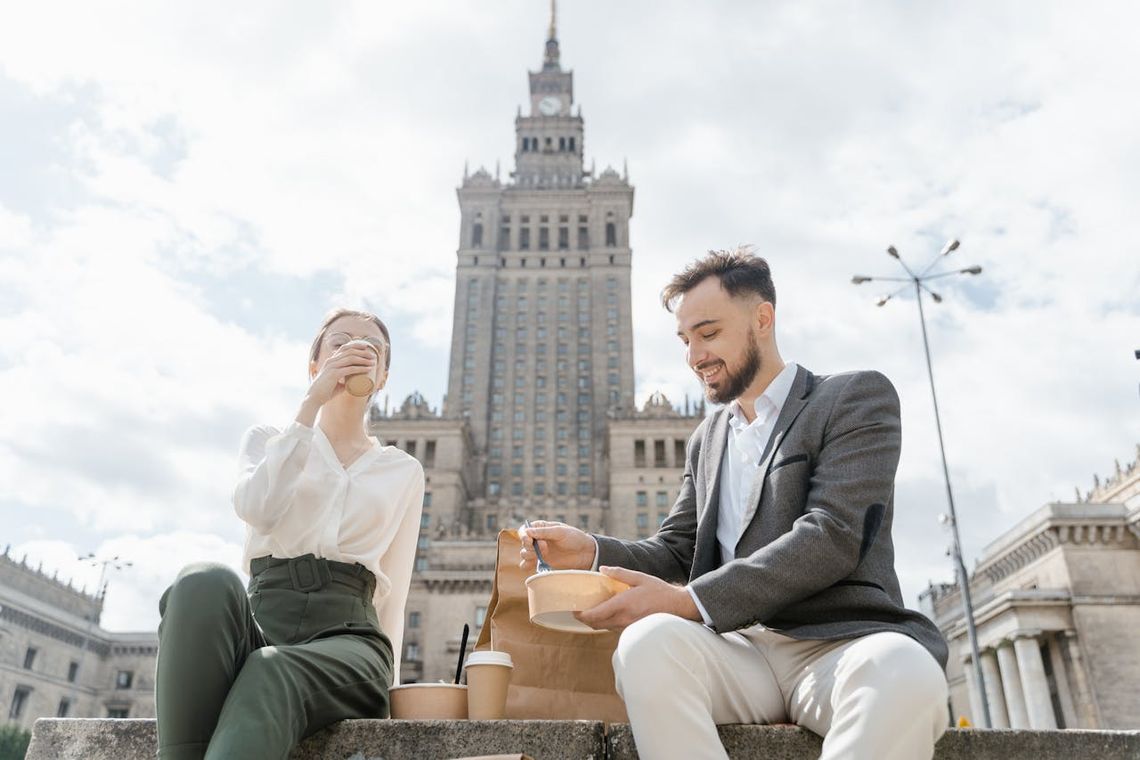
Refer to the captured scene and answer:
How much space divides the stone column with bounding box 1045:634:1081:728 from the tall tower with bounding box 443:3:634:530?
3469 centimetres

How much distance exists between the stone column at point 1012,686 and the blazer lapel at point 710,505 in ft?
150

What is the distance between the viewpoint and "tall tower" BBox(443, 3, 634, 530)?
2872 inches

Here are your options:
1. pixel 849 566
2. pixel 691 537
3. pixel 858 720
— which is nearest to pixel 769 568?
pixel 849 566

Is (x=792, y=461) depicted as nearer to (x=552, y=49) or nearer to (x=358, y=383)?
(x=358, y=383)

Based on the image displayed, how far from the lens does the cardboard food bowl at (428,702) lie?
11.2ft

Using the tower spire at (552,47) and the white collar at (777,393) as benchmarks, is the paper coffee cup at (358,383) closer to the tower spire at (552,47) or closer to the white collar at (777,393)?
the white collar at (777,393)

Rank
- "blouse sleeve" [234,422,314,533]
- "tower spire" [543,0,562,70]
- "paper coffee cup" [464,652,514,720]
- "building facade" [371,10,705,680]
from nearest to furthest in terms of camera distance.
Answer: "paper coffee cup" [464,652,514,720], "blouse sleeve" [234,422,314,533], "building facade" [371,10,705,680], "tower spire" [543,0,562,70]

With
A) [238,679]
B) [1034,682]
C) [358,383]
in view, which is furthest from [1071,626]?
[238,679]

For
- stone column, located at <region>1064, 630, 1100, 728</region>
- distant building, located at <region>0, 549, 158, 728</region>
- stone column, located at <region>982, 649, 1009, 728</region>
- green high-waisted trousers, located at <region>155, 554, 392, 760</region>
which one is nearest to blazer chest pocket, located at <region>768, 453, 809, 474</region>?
green high-waisted trousers, located at <region>155, 554, 392, 760</region>

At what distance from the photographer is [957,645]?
50656mm

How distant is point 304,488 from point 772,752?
94.7 inches

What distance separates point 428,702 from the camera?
3.45m

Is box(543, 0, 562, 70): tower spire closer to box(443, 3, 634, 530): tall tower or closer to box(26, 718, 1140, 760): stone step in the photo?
box(443, 3, 634, 530): tall tower

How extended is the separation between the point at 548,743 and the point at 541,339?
76521 mm
